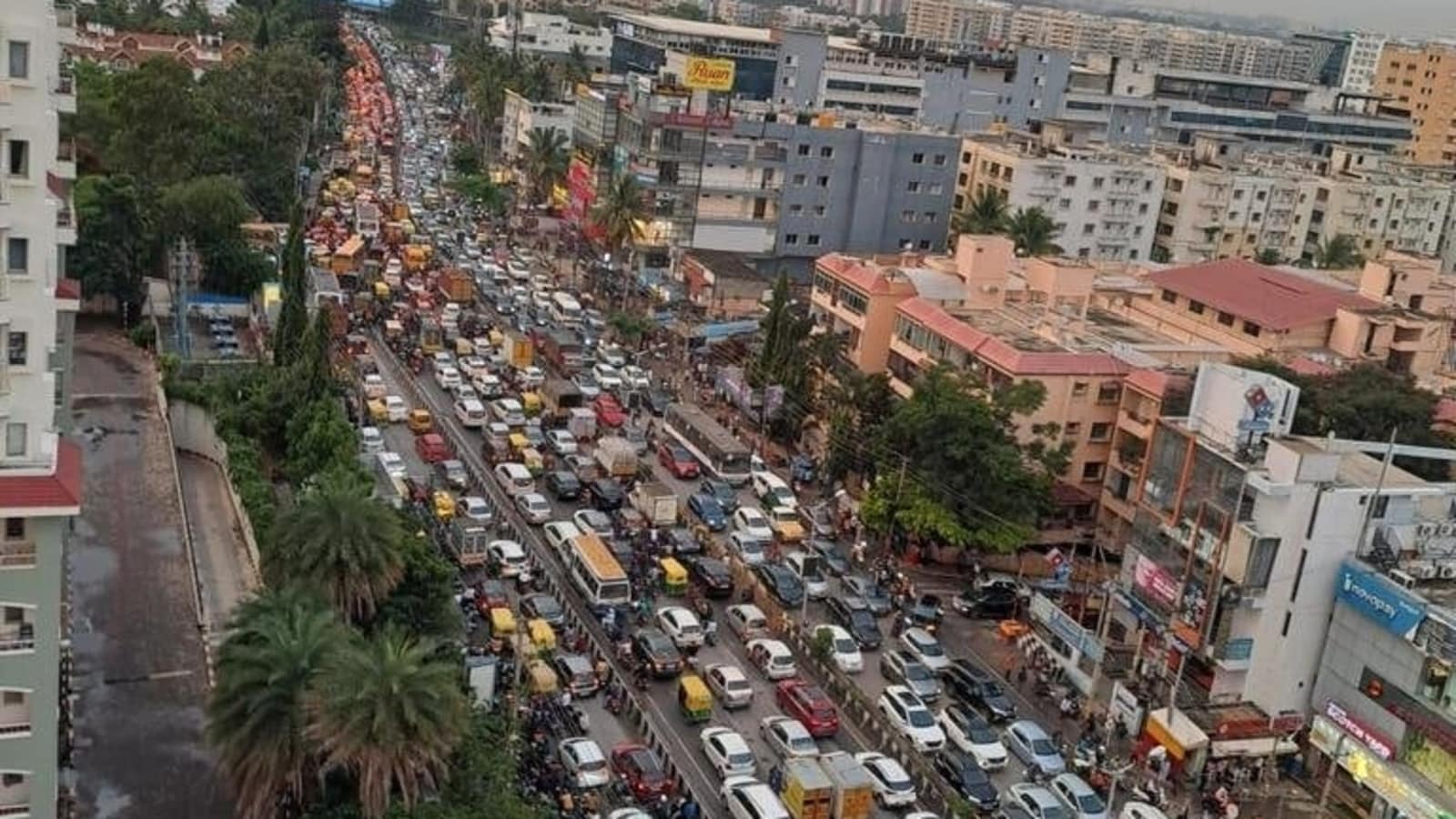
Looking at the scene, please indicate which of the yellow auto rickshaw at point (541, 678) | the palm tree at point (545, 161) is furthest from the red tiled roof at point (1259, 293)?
the palm tree at point (545, 161)

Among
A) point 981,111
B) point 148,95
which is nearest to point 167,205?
point 148,95

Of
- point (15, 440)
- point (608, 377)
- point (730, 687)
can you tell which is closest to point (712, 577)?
point (730, 687)

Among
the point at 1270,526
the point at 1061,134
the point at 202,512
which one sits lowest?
the point at 202,512

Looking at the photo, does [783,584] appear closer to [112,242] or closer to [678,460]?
[678,460]

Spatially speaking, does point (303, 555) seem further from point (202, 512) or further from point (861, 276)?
point (861, 276)

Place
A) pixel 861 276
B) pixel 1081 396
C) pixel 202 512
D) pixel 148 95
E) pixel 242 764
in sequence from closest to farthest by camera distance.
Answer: pixel 242 764, pixel 202 512, pixel 1081 396, pixel 861 276, pixel 148 95

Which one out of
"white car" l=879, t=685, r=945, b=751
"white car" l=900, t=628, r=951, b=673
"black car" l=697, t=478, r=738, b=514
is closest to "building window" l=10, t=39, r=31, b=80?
"white car" l=879, t=685, r=945, b=751
